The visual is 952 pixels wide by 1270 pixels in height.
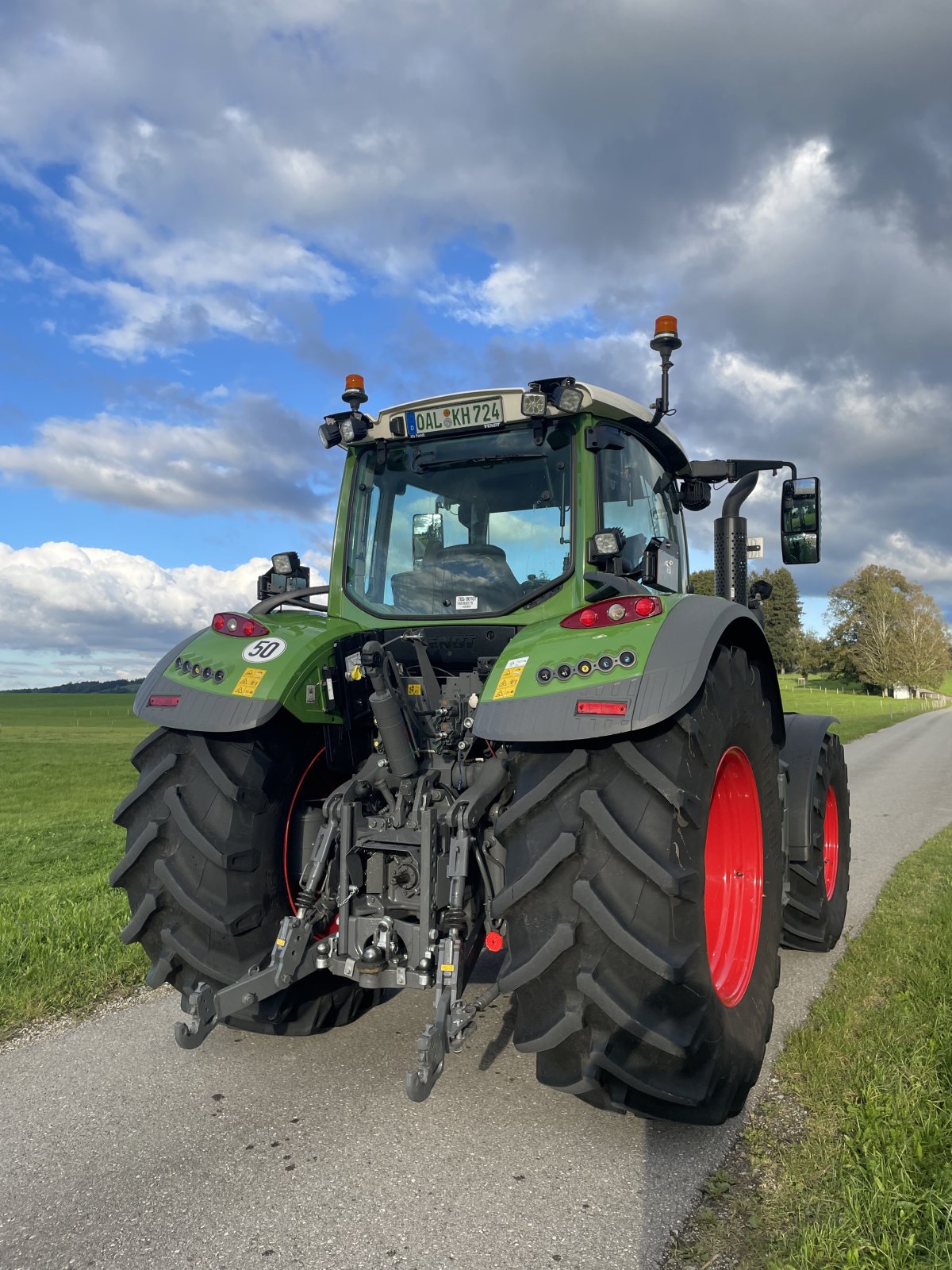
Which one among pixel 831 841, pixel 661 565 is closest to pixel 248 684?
pixel 661 565

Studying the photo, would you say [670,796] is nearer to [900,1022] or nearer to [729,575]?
[900,1022]

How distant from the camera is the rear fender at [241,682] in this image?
10.9 ft

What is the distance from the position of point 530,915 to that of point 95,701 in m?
79.4

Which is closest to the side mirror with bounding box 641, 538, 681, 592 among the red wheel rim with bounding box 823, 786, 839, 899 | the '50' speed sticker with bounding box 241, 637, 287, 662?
the '50' speed sticker with bounding box 241, 637, 287, 662

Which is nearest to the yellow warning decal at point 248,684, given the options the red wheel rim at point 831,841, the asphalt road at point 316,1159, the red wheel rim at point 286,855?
the red wheel rim at point 286,855

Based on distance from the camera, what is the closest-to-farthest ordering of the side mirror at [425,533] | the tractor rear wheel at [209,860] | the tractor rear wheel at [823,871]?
1. the tractor rear wheel at [209,860]
2. the side mirror at [425,533]
3. the tractor rear wheel at [823,871]

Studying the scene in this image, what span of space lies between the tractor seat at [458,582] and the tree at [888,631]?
3156 inches

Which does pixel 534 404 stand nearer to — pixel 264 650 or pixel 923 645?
pixel 264 650

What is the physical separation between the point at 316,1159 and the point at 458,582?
86.6 inches

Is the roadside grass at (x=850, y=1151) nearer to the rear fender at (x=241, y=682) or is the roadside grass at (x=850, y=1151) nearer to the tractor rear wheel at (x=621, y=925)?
the tractor rear wheel at (x=621, y=925)

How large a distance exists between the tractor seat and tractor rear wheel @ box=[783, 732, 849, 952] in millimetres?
2092

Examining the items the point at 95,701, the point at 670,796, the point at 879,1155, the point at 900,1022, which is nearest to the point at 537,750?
the point at 670,796

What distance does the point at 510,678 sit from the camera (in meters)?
2.90

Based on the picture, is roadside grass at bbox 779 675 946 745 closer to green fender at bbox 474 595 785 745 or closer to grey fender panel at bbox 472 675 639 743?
green fender at bbox 474 595 785 745
